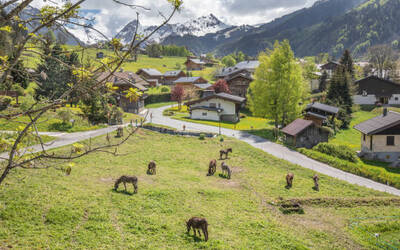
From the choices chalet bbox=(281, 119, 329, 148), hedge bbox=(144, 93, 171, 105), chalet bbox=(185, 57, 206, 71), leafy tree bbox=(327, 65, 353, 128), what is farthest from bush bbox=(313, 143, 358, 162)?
chalet bbox=(185, 57, 206, 71)

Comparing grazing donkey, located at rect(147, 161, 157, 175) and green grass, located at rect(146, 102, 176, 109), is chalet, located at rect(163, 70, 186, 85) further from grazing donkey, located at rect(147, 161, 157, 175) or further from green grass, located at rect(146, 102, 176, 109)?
grazing donkey, located at rect(147, 161, 157, 175)

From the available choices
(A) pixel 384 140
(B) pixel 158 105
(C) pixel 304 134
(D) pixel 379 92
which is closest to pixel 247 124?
(C) pixel 304 134

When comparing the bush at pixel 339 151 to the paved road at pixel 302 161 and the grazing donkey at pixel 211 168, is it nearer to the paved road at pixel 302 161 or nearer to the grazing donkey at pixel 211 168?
the paved road at pixel 302 161

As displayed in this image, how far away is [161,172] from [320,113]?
40002 mm

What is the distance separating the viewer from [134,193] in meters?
16.6

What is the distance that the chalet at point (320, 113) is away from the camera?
161ft

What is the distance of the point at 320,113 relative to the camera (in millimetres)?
52250

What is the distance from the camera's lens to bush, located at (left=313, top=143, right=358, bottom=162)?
32562 millimetres

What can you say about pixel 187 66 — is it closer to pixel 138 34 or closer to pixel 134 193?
pixel 134 193

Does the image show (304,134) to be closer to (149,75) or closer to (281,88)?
(281,88)

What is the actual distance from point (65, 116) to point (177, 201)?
93.1 ft

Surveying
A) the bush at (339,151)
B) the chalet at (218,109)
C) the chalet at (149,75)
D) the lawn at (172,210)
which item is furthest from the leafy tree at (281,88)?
the chalet at (149,75)

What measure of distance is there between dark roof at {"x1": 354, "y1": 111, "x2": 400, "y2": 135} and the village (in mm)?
188

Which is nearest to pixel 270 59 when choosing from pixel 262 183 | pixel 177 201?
pixel 262 183
